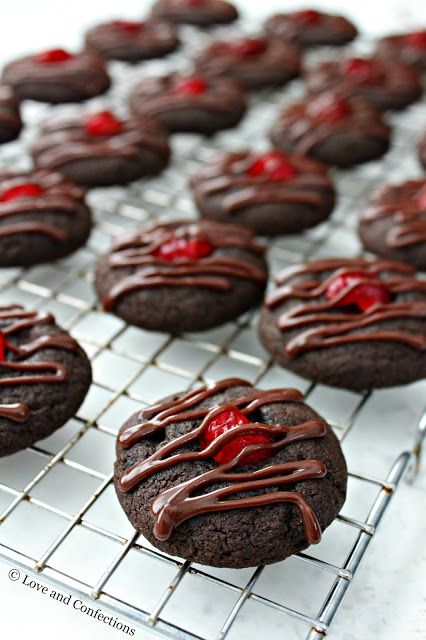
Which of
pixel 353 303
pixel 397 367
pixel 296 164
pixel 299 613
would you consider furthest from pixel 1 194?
pixel 299 613

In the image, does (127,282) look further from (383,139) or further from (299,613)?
(383,139)

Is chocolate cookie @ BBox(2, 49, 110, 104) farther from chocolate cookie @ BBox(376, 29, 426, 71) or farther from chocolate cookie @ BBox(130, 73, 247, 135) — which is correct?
chocolate cookie @ BBox(376, 29, 426, 71)

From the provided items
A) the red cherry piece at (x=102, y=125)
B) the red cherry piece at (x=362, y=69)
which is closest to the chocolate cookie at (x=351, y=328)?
the red cherry piece at (x=102, y=125)

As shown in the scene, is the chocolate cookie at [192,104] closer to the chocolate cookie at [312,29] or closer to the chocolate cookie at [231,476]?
the chocolate cookie at [312,29]

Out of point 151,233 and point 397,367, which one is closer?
point 397,367

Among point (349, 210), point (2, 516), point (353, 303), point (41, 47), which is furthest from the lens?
point (41, 47)

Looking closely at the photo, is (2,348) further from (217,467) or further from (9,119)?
(9,119)

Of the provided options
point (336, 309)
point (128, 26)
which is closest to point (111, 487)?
point (336, 309)
